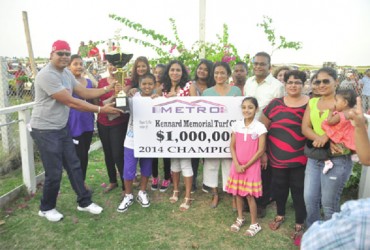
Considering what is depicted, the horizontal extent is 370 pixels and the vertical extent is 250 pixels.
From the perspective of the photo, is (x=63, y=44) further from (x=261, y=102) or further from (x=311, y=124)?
(x=311, y=124)

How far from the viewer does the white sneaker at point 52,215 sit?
3875 mm

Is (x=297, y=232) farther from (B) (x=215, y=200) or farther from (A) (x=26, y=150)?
(A) (x=26, y=150)

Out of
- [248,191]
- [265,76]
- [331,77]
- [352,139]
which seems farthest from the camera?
[265,76]

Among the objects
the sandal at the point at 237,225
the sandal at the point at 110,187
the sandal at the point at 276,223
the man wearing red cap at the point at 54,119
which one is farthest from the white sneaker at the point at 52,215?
the sandal at the point at 276,223

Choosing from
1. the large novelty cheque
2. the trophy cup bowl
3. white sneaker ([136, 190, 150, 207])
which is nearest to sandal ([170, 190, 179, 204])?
white sneaker ([136, 190, 150, 207])

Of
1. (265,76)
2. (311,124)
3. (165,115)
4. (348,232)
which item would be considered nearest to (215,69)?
(265,76)

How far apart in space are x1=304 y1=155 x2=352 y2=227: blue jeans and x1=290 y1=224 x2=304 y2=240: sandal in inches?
9.5

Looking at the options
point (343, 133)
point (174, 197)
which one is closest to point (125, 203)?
point (174, 197)

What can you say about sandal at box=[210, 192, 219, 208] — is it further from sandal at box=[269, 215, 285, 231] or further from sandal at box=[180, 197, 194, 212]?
sandal at box=[269, 215, 285, 231]

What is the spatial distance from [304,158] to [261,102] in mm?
875

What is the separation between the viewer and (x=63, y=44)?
3.60 metres

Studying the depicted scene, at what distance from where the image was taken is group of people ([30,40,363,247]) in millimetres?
3025

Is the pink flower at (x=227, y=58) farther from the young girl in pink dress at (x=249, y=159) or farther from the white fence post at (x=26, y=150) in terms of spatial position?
the white fence post at (x=26, y=150)

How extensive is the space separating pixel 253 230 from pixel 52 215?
2.54 metres
